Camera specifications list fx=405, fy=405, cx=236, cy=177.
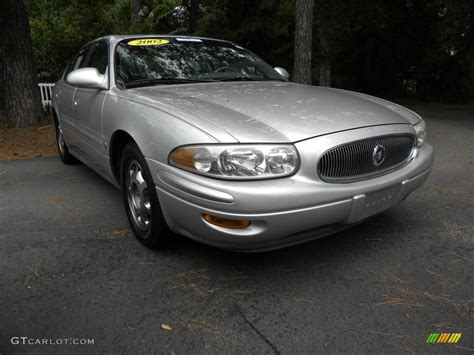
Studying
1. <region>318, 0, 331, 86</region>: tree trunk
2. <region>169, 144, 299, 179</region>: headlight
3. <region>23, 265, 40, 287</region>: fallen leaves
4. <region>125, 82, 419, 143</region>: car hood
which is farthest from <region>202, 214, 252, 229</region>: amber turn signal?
<region>318, 0, 331, 86</region>: tree trunk

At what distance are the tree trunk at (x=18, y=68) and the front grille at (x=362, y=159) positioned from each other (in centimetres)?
716

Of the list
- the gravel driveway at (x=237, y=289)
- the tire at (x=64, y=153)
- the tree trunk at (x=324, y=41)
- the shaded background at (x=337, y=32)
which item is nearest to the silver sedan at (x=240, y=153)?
the gravel driveway at (x=237, y=289)

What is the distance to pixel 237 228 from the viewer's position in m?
2.17

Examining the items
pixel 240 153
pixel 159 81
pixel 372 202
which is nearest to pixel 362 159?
pixel 372 202

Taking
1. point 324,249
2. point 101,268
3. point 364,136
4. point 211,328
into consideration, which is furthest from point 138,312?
point 364,136

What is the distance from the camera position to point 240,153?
2.15 meters

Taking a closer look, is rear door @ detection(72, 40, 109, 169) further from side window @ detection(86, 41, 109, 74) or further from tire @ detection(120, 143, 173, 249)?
tire @ detection(120, 143, 173, 249)

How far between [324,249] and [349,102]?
1079 millimetres

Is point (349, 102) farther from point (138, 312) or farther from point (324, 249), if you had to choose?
point (138, 312)

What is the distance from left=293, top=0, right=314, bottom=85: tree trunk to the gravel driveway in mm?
5755

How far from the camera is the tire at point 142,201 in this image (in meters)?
2.57

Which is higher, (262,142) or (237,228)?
(262,142)

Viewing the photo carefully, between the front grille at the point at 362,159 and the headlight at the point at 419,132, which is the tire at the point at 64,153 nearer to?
the front grille at the point at 362,159

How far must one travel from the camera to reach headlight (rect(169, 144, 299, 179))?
2143 millimetres
